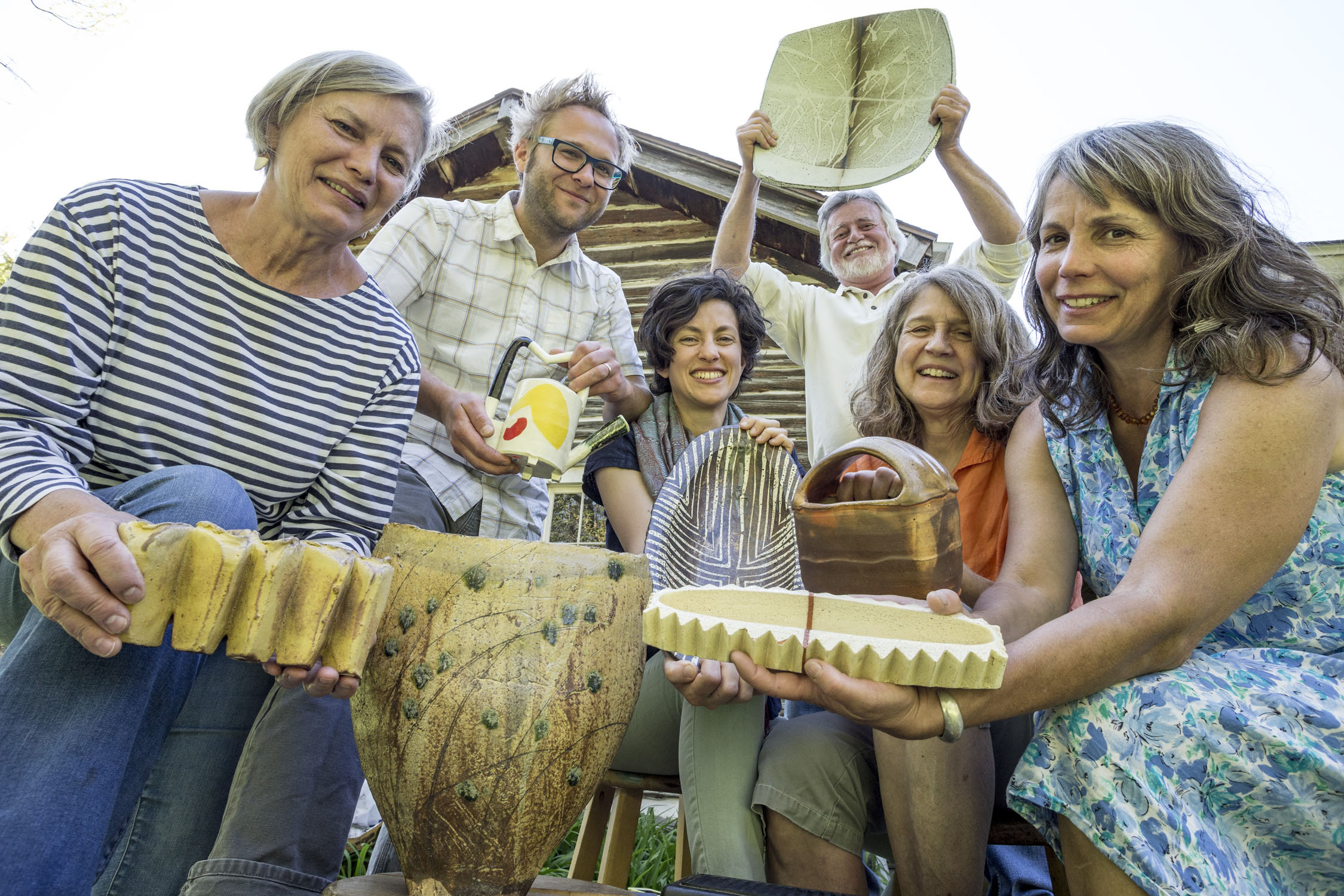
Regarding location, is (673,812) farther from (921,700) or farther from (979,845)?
(921,700)

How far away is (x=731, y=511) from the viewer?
236cm

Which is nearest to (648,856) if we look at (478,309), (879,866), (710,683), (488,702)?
(879,866)

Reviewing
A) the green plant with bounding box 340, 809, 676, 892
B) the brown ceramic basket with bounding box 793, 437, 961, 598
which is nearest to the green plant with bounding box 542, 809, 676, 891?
the green plant with bounding box 340, 809, 676, 892

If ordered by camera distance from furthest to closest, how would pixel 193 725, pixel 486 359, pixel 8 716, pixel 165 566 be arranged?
pixel 486 359 < pixel 193 725 < pixel 8 716 < pixel 165 566

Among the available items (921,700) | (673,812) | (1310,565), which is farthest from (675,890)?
(673,812)

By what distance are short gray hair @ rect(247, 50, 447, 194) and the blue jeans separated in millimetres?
902

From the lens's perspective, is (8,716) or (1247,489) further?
(1247,489)

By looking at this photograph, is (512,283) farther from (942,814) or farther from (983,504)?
(942,814)

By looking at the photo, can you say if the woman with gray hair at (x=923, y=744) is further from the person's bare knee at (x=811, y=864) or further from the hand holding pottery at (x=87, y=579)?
the hand holding pottery at (x=87, y=579)

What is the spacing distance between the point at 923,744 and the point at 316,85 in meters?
1.99

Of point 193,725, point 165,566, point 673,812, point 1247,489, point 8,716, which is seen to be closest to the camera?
point 165,566

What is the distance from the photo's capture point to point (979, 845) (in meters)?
1.78

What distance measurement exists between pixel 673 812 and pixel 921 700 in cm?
337

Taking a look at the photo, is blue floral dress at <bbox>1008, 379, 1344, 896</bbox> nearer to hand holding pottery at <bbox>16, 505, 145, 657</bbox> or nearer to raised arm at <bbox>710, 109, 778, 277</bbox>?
hand holding pottery at <bbox>16, 505, 145, 657</bbox>
